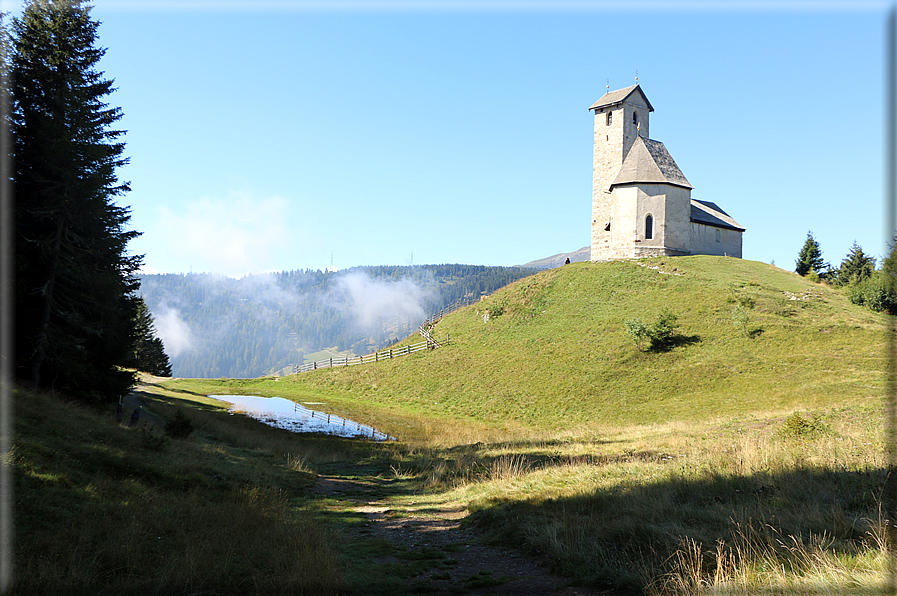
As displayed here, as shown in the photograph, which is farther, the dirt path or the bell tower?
the bell tower

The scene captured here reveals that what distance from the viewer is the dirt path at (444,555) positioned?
5.82 meters

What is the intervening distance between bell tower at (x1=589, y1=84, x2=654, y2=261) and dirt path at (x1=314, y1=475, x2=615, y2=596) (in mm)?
52849

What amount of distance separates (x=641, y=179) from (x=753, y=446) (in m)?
47.6

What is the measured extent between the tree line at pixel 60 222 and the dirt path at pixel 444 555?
39.0 ft

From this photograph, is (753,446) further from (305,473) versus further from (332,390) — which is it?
(332,390)

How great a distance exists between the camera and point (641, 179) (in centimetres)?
5212

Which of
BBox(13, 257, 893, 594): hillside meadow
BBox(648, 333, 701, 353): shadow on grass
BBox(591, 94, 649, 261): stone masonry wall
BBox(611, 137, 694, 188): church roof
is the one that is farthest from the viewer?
BBox(591, 94, 649, 261): stone masonry wall

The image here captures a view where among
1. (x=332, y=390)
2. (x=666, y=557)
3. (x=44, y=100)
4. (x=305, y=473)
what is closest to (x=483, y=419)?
(x=305, y=473)

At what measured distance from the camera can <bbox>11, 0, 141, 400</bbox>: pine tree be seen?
15.9 meters

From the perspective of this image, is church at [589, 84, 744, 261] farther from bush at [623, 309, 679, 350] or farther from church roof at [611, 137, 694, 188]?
bush at [623, 309, 679, 350]

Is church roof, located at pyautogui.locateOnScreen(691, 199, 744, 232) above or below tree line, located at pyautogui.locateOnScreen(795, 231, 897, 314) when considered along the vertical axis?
above

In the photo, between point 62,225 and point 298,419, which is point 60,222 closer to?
point 62,225

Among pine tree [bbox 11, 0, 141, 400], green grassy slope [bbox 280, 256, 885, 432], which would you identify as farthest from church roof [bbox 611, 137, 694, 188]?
pine tree [bbox 11, 0, 141, 400]

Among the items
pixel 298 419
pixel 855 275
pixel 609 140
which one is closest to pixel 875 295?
pixel 855 275
